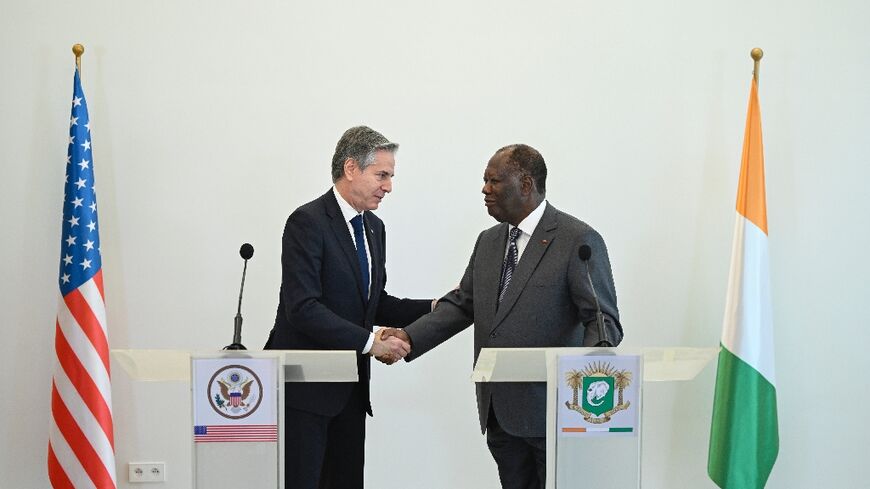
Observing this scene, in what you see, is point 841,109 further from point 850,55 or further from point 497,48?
point 497,48

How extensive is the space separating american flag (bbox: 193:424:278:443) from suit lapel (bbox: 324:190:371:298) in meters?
1.00

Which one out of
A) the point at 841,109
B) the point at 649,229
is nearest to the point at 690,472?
the point at 649,229

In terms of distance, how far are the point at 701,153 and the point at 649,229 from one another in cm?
42

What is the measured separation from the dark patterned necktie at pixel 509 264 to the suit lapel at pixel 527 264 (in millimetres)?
46

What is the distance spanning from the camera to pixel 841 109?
15.2ft

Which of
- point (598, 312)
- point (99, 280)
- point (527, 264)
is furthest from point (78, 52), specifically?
point (598, 312)

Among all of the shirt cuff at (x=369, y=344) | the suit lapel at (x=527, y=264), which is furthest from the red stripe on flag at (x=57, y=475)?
the suit lapel at (x=527, y=264)

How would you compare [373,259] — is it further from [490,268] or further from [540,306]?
[540,306]

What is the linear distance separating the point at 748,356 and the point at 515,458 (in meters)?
1.23

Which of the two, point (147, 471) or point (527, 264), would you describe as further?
point (147, 471)

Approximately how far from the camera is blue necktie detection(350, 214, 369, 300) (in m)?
3.82

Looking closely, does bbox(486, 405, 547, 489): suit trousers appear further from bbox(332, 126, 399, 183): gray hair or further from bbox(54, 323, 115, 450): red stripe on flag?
bbox(54, 323, 115, 450): red stripe on flag

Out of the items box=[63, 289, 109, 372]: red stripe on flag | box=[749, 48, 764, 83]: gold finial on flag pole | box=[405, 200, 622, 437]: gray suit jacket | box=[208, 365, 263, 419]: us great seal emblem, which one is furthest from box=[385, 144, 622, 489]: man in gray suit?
box=[63, 289, 109, 372]: red stripe on flag

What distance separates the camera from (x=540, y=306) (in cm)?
359
